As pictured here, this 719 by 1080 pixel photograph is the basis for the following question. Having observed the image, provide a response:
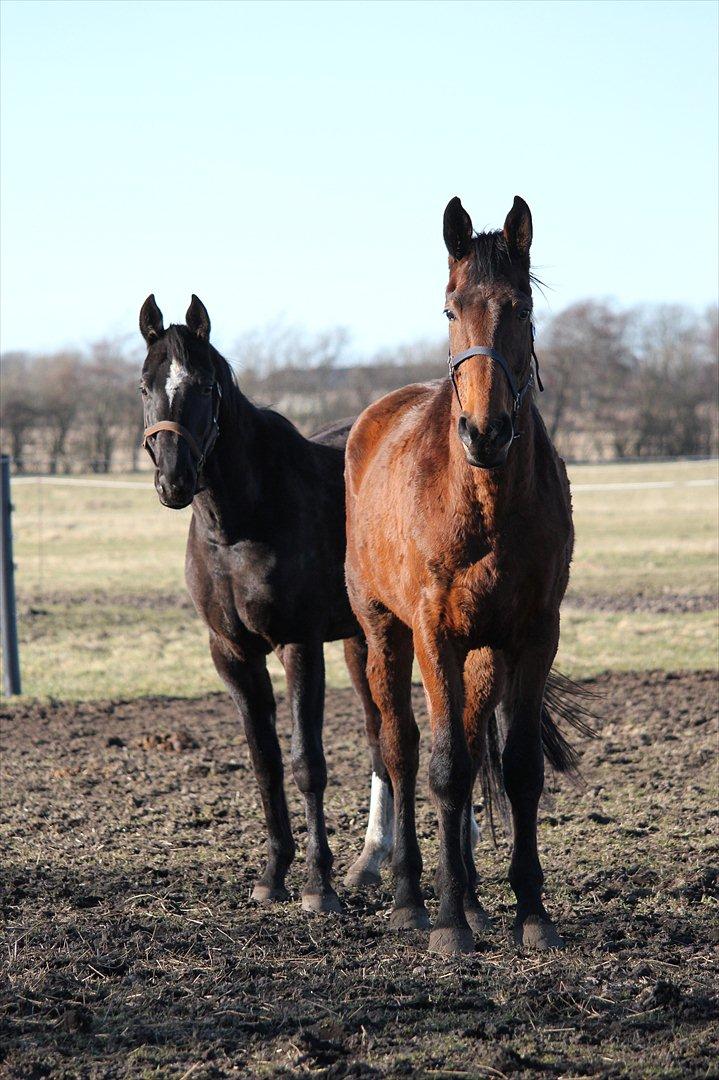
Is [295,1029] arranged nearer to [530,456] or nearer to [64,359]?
[530,456]

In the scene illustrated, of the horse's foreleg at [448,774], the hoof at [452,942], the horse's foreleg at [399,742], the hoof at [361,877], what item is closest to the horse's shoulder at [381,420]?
the horse's foreleg at [399,742]

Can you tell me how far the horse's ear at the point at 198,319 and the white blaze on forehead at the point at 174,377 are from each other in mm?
198

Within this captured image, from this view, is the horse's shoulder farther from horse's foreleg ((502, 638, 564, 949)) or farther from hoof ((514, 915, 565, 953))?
hoof ((514, 915, 565, 953))

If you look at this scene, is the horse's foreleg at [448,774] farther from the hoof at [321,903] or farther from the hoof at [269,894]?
the hoof at [269,894]

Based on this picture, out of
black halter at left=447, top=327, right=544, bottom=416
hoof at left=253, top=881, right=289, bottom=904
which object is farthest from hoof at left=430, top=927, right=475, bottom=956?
black halter at left=447, top=327, right=544, bottom=416

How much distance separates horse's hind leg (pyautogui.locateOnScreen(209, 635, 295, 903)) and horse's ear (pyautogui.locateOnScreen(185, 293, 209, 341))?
1.29 m

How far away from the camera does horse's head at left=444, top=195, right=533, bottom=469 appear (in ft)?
12.3

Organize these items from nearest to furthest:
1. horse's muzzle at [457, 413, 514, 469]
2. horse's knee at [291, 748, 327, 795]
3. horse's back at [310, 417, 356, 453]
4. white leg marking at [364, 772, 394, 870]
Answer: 1. horse's muzzle at [457, 413, 514, 469]
2. horse's knee at [291, 748, 327, 795]
3. white leg marking at [364, 772, 394, 870]
4. horse's back at [310, 417, 356, 453]

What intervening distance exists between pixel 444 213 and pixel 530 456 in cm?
86

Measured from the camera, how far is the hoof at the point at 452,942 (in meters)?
4.23

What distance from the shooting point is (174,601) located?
15.6m

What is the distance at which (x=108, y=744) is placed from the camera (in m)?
8.05

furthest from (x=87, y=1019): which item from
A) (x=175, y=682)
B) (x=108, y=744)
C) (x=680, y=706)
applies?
(x=175, y=682)

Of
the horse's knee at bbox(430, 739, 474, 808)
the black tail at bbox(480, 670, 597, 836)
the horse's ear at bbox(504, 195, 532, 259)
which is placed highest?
the horse's ear at bbox(504, 195, 532, 259)
